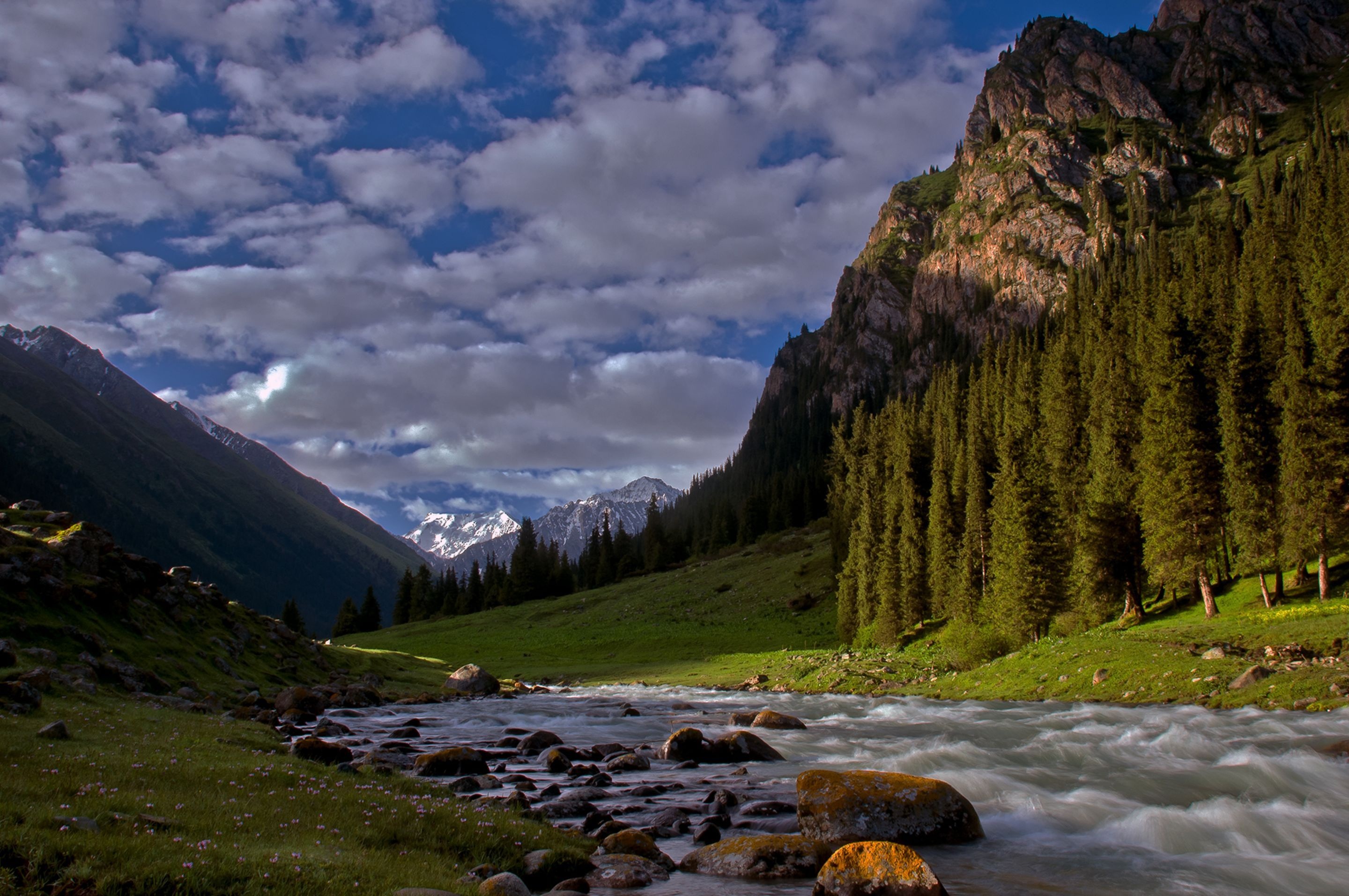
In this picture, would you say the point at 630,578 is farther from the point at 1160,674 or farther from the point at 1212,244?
the point at 1160,674

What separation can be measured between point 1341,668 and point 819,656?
111ft

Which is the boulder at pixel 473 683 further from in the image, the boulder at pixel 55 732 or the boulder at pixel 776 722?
the boulder at pixel 55 732

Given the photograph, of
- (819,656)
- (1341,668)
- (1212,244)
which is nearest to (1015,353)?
(1212,244)

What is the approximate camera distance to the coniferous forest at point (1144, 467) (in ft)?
119

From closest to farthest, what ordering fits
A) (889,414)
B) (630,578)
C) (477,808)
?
1. (477,808)
2. (889,414)
3. (630,578)

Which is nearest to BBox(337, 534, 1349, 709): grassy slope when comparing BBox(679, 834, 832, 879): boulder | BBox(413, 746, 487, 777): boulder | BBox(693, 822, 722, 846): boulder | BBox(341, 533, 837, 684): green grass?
BBox(341, 533, 837, 684): green grass

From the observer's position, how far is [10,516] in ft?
121

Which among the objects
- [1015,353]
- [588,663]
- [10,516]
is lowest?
[588,663]

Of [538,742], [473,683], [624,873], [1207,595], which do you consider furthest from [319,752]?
[1207,595]

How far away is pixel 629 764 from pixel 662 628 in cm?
7013

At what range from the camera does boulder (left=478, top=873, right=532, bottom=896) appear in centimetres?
841

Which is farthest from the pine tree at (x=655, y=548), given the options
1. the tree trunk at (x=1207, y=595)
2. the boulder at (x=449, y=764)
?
the boulder at (x=449, y=764)

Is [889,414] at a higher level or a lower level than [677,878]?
higher

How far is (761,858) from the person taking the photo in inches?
418
